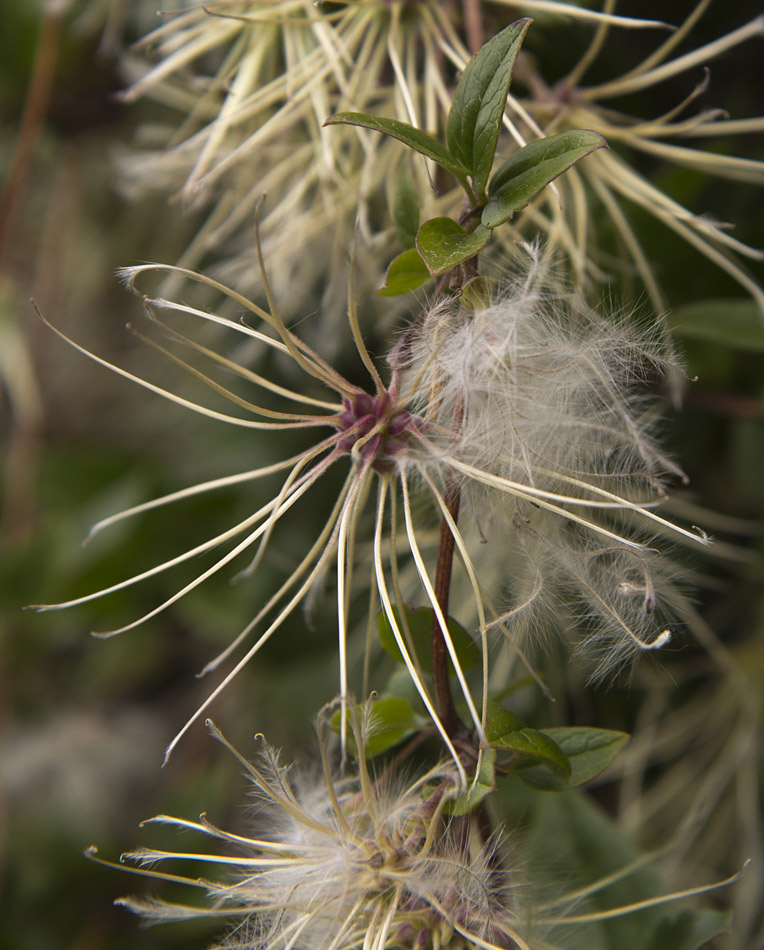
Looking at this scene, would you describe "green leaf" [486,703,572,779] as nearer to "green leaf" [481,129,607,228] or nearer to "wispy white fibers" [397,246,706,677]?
"wispy white fibers" [397,246,706,677]

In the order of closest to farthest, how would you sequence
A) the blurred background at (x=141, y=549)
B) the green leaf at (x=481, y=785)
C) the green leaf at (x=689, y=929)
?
the green leaf at (x=481, y=785) < the green leaf at (x=689, y=929) < the blurred background at (x=141, y=549)

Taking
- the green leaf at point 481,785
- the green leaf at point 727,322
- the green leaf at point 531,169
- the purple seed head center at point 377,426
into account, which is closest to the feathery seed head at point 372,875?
the green leaf at point 481,785

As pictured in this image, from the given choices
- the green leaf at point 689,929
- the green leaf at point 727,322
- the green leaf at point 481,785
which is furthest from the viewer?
the green leaf at point 727,322

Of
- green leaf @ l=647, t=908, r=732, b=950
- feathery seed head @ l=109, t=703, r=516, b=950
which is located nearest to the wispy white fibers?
feathery seed head @ l=109, t=703, r=516, b=950

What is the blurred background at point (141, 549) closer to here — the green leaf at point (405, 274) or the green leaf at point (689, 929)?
the green leaf at point (689, 929)

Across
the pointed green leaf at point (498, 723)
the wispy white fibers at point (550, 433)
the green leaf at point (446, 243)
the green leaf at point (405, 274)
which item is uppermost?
the green leaf at point (446, 243)

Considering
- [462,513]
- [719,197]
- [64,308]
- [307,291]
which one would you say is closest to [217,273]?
[307,291]

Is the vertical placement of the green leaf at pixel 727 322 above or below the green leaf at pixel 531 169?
below

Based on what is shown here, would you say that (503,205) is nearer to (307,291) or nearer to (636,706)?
(307,291)
